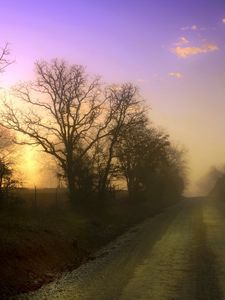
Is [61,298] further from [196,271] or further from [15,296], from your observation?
[196,271]

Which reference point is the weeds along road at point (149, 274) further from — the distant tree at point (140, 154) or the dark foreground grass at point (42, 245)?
the distant tree at point (140, 154)

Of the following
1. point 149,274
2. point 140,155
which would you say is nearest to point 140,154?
point 140,155

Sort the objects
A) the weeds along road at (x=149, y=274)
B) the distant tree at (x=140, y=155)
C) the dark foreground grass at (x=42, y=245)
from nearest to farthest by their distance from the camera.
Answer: the weeds along road at (x=149, y=274) < the dark foreground grass at (x=42, y=245) < the distant tree at (x=140, y=155)

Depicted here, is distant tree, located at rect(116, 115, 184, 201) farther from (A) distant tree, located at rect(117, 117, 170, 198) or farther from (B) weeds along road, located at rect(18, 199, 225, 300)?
(B) weeds along road, located at rect(18, 199, 225, 300)

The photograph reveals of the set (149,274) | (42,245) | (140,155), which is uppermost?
(140,155)

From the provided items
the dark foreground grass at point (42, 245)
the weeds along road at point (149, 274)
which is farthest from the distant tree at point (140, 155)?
the weeds along road at point (149, 274)

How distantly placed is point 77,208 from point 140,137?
655 inches

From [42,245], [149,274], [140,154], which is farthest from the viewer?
[140,154]

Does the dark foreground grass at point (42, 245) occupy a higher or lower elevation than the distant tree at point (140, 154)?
lower

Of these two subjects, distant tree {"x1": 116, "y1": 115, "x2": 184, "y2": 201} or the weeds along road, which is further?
distant tree {"x1": 116, "y1": 115, "x2": 184, "y2": 201}

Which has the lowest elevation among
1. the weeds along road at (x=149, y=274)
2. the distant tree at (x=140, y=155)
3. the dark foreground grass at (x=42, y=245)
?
the weeds along road at (x=149, y=274)

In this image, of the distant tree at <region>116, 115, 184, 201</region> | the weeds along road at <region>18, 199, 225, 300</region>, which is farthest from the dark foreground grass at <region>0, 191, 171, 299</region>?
the distant tree at <region>116, 115, 184, 201</region>

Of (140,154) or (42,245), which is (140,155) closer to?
(140,154)

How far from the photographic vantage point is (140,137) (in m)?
54.1
